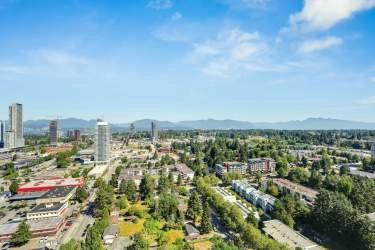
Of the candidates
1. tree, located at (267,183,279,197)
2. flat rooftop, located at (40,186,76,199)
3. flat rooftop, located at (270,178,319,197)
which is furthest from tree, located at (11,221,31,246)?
flat rooftop, located at (270,178,319,197)

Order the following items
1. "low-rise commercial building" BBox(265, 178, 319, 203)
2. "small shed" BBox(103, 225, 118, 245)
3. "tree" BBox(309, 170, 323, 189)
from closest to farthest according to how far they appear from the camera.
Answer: "small shed" BBox(103, 225, 118, 245) → "low-rise commercial building" BBox(265, 178, 319, 203) → "tree" BBox(309, 170, 323, 189)

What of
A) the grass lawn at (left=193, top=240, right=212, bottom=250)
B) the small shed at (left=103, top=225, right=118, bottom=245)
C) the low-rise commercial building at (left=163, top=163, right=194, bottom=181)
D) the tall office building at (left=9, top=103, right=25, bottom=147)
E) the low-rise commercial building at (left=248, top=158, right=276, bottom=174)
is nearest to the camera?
the grass lawn at (left=193, top=240, right=212, bottom=250)

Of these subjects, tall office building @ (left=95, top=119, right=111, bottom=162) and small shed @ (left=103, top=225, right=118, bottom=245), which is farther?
tall office building @ (left=95, top=119, right=111, bottom=162)

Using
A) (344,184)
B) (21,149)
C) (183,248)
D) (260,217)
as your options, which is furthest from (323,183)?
(21,149)

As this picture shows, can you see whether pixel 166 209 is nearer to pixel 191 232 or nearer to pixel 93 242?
pixel 191 232

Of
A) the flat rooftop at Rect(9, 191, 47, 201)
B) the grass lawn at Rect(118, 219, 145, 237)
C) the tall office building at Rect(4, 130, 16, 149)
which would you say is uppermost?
the tall office building at Rect(4, 130, 16, 149)

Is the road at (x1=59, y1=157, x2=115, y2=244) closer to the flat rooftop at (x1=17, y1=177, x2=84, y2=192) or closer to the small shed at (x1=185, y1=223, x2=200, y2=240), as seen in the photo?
the flat rooftop at (x1=17, y1=177, x2=84, y2=192)

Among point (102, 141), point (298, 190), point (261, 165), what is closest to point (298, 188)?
point (298, 190)

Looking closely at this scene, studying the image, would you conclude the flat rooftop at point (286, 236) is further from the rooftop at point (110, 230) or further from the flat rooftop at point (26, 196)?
the flat rooftop at point (26, 196)
